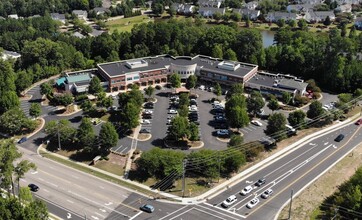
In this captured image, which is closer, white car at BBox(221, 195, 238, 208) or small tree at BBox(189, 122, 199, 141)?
white car at BBox(221, 195, 238, 208)

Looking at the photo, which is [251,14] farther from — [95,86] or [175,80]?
[95,86]

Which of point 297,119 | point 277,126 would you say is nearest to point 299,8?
point 297,119

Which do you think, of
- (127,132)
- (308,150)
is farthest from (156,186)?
(308,150)

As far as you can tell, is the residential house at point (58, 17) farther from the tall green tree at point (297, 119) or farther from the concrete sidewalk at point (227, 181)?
the tall green tree at point (297, 119)

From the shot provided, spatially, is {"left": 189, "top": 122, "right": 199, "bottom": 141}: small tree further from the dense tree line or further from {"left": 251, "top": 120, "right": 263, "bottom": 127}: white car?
the dense tree line

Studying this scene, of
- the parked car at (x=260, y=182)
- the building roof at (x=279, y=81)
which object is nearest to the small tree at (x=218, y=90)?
the building roof at (x=279, y=81)

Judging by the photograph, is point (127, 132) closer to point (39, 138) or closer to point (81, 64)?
point (39, 138)

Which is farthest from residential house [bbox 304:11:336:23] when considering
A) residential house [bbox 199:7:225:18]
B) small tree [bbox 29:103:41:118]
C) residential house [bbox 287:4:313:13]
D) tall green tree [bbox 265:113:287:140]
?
small tree [bbox 29:103:41:118]
